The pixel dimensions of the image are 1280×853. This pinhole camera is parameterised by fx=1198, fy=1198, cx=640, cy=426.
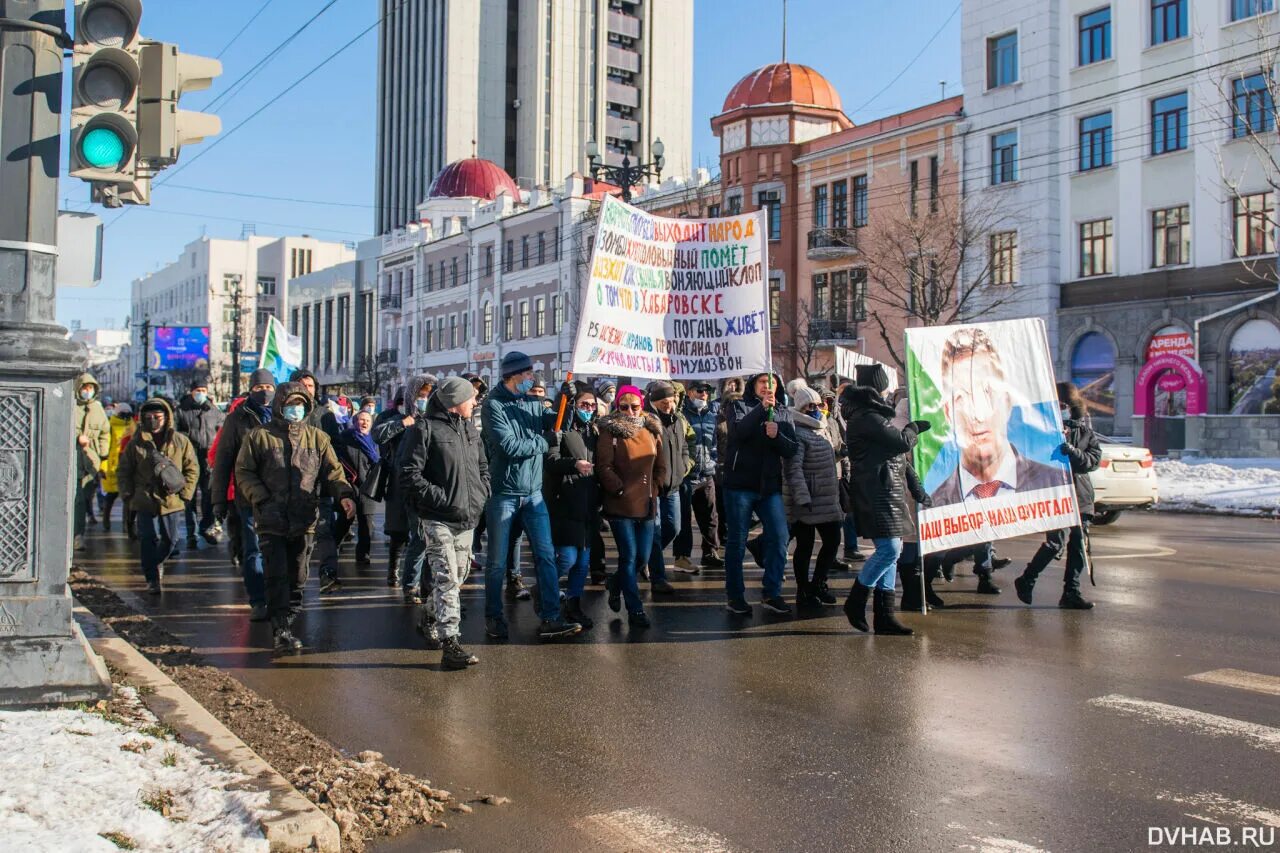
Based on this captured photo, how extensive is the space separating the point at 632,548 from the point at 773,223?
35986 millimetres

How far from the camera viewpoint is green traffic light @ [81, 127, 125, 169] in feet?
19.1

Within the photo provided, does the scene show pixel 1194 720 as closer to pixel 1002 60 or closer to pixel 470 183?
pixel 1002 60

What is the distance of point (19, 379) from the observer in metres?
5.66

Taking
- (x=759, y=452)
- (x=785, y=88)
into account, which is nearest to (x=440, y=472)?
(x=759, y=452)

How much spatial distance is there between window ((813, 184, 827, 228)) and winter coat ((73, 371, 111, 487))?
3109 cm

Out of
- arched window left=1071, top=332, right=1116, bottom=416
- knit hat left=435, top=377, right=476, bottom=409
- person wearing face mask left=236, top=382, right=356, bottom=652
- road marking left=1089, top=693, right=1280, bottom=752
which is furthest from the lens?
arched window left=1071, top=332, right=1116, bottom=416

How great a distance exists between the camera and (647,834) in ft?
14.3

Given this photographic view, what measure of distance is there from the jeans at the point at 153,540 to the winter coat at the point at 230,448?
1596 mm

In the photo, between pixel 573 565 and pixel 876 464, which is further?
pixel 573 565

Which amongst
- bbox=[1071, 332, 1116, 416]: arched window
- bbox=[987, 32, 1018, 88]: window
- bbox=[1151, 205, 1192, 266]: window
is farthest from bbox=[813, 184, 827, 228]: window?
bbox=[1151, 205, 1192, 266]: window

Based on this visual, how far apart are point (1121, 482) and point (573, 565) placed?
11362 mm

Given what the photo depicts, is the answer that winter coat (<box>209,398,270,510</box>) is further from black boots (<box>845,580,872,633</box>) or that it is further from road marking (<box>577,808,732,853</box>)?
road marking (<box>577,808,732,853</box>)

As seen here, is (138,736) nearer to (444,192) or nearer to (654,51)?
(444,192)

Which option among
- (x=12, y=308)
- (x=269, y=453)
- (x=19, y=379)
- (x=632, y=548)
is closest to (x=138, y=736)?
(x=19, y=379)
